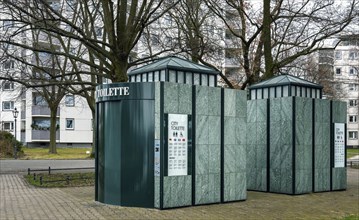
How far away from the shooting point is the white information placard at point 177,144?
12.2 metres

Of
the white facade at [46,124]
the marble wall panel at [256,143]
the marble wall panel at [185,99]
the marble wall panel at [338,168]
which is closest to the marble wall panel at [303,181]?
the marble wall panel at [256,143]

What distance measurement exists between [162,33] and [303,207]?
49.7 feet

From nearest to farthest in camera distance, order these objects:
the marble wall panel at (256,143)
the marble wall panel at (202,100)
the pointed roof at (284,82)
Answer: the marble wall panel at (202,100) → the pointed roof at (284,82) → the marble wall panel at (256,143)

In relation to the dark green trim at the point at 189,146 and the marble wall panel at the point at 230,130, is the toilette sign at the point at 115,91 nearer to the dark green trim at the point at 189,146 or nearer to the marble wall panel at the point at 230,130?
the dark green trim at the point at 189,146

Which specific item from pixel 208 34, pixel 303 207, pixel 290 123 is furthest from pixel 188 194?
pixel 208 34

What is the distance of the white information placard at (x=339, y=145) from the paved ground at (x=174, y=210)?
1509 mm

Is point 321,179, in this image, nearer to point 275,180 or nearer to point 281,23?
point 275,180

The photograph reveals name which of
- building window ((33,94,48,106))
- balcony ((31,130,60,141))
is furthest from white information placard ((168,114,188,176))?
balcony ((31,130,60,141))

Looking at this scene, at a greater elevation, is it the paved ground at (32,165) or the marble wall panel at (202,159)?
the marble wall panel at (202,159)

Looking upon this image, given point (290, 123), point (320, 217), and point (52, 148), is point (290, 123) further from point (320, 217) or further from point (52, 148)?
point (52, 148)

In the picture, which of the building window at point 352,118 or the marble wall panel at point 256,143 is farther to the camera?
the building window at point 352,118

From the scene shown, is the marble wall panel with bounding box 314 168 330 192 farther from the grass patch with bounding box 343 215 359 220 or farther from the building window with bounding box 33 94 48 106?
the building window with bounding box 33 94 48 106

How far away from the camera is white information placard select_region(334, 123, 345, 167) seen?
1717cm

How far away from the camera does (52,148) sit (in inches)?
1542
